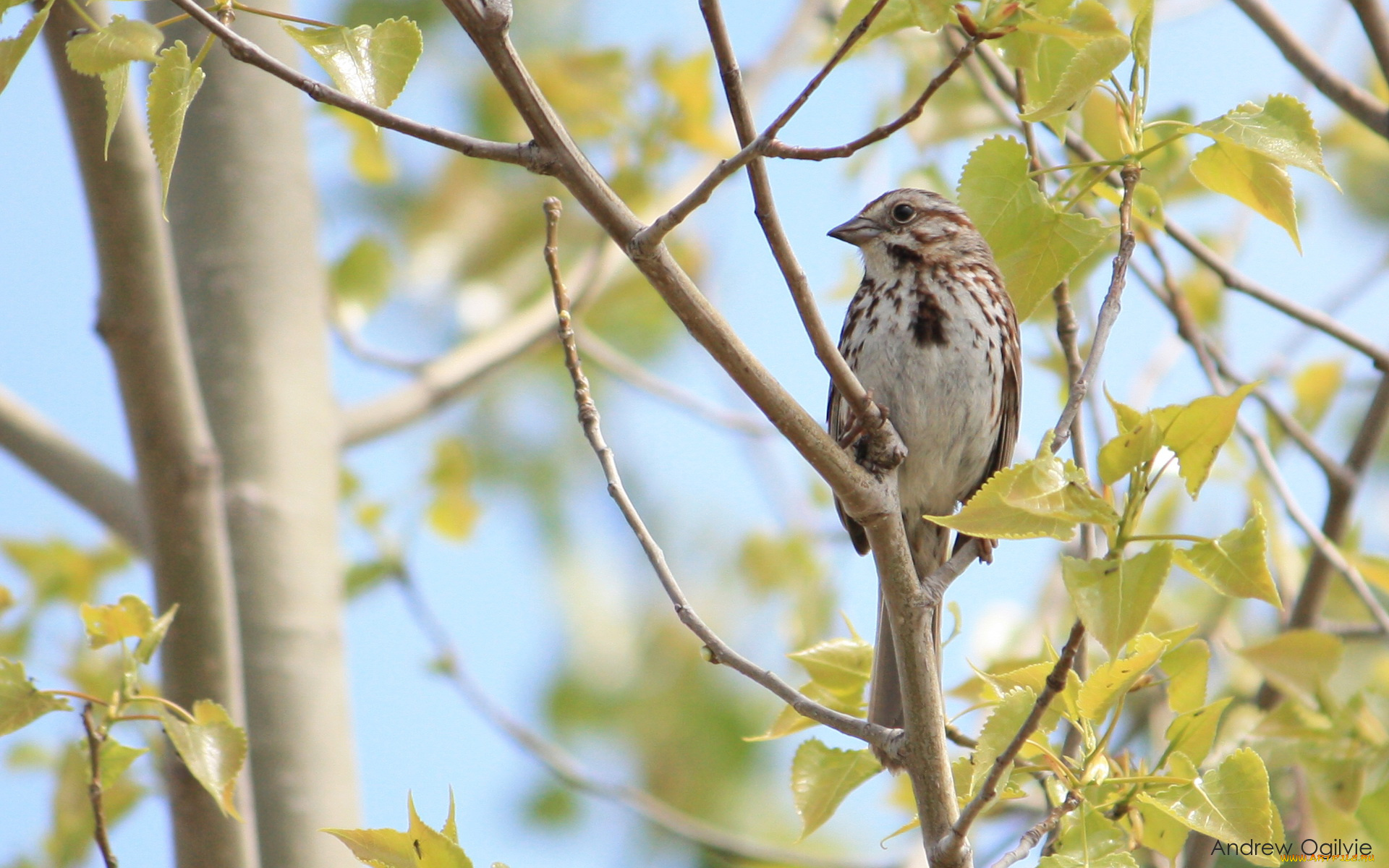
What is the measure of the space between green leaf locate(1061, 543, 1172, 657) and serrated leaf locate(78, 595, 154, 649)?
1495 mm

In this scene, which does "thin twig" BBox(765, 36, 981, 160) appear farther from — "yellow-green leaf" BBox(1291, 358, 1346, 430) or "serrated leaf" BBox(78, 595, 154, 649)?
"yellow-green leaf" BBox(1291, 358, 1346, 430)

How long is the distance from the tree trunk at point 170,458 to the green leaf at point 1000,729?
1.46 m

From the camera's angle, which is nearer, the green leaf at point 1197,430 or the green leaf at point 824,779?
the green leaf at point 1197,430

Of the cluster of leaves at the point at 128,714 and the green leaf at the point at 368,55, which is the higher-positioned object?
the green leaf at the point at 368,55

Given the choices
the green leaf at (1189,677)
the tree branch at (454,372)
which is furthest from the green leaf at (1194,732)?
the tree branch at (454,372)

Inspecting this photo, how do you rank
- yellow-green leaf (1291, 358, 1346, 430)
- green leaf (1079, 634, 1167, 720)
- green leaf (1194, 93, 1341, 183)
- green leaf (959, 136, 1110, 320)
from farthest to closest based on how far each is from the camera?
yellow-green leaf (1291, 358, 1346, 430) → green leaf (959, 136, 1110, 320) → green leaf (1194, 93, 1341, 183) → green leaf (1079, 634, 1167, 720)

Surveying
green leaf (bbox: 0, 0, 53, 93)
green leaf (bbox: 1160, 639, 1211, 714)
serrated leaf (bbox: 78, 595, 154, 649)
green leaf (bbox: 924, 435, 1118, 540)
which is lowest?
green leaf (bbox: 1160, 639, 1211, 714)

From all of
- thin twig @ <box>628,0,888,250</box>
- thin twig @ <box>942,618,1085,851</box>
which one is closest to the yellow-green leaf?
thin twig @ <box>942,618,1085,851</box>

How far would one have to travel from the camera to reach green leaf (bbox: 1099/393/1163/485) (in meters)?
1.81

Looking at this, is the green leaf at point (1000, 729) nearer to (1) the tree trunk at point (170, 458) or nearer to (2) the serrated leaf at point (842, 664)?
(2) the serrated leaf at point (842, 664)

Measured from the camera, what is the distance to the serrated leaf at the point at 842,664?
102 inches

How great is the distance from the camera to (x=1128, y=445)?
182 cm

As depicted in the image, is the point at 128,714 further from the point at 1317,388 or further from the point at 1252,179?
the point at 1317,388

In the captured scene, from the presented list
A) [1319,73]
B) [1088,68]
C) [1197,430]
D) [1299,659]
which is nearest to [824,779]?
[1197,430]
